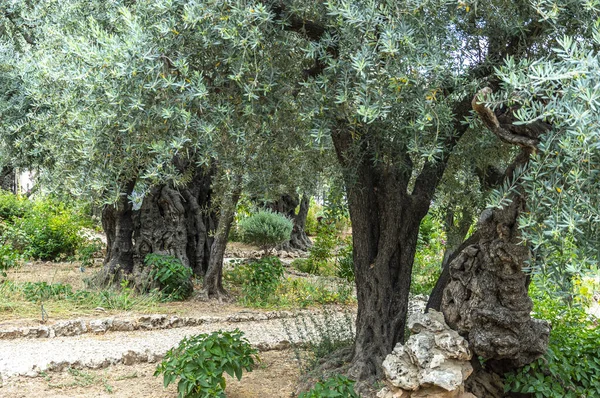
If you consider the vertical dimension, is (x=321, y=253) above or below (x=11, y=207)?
below

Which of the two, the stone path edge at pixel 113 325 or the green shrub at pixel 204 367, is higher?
the green shrub at pixel 204 367

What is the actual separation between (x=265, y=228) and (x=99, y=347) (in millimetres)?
8564

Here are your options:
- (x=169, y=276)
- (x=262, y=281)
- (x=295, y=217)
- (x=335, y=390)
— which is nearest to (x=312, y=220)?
(x=295, y=217)

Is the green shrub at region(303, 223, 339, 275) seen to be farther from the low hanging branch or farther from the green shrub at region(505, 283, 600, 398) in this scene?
the low hanging branch

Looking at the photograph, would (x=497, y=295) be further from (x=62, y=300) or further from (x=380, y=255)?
(x=62, y=300)

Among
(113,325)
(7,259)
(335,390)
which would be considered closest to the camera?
(335,390)

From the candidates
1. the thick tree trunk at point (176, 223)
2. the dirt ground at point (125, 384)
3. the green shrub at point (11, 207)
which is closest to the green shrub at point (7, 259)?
the thick tree trunk at point (176, 223)

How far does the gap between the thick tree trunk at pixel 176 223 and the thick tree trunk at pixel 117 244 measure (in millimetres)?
177

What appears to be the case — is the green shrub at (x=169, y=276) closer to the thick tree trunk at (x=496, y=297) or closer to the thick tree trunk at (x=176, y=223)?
the thick tree trunk at (x=176, y=223)

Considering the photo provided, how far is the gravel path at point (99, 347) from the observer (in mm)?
6309

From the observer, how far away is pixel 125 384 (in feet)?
19.5

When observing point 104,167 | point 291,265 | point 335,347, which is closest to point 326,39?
point 104,167

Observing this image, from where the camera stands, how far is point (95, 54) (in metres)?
3.76

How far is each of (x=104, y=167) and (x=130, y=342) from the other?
379cm
